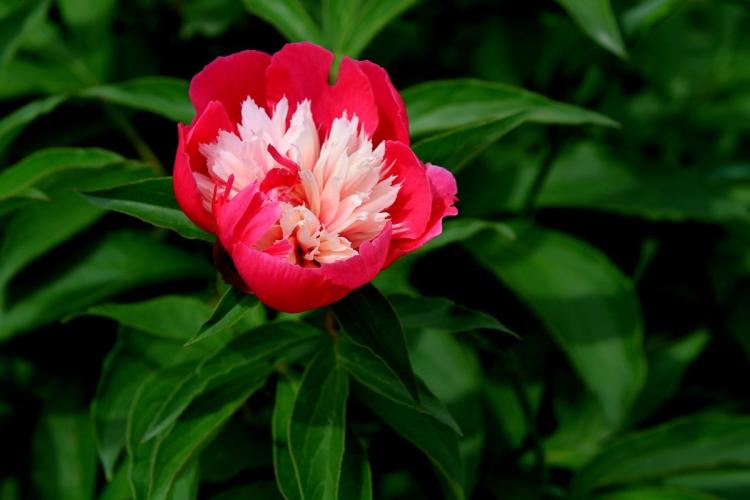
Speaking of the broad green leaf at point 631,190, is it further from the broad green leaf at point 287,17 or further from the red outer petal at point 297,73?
the red outer petal at point 297,73

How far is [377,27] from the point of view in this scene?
1394mm

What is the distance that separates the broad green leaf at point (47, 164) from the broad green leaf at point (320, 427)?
422 millimetres

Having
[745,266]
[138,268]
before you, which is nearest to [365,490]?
[138,268]

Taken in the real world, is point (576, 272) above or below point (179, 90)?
below

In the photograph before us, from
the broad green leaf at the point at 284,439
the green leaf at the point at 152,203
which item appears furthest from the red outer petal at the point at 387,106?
the broad green leaf at the point at 284,439

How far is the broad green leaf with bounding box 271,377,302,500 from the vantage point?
3.60 ft

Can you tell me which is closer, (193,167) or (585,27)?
(193,167)

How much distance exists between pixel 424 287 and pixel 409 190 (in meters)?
0.71

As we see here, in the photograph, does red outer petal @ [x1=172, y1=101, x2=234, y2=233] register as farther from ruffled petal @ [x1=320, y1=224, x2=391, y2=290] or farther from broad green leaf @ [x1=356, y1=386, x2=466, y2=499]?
broad green leaf @ [x1=356, y1=386, x2=466, y2=499]

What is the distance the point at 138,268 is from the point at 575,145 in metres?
0.85

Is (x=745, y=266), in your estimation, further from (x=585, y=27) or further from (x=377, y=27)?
(x=377, y=27)

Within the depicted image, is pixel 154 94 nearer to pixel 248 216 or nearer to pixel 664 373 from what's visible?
pixel 248 216

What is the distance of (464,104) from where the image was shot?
1.35 m

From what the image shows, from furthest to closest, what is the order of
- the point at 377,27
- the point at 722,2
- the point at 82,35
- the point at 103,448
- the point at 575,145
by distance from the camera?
1. the point at 722,2
2. the point at 575,145
3. the point at 82,35
4. the point at 377,27
5. the point at 103,448
